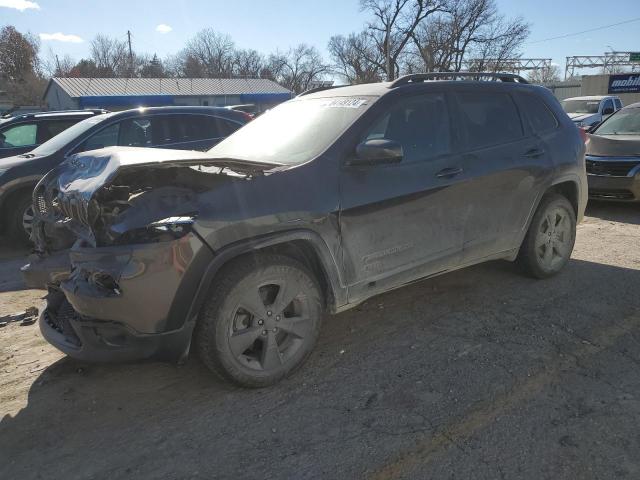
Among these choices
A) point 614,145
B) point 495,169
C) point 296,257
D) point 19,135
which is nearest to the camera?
point 296,257

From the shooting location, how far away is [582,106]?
17750 millimetres

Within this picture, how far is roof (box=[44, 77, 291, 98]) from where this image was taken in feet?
138

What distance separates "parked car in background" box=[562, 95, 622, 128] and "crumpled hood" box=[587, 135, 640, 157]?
896 centimetres

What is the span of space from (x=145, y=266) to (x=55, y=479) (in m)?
1.08

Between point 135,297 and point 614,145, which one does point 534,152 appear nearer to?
point 135,297

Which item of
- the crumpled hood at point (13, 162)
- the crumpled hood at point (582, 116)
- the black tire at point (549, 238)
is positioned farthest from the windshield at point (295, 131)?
the crumpled hood at point (582, 116)

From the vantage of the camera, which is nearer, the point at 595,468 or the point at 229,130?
the point at 595,468

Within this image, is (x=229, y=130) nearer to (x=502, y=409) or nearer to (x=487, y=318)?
(x=487, y=318)

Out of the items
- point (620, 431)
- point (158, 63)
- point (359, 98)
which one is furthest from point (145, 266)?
point (158, 63)

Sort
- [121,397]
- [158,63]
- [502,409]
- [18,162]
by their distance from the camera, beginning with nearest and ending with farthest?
[502,409] < [121,397] < [18,162] < [158,63]

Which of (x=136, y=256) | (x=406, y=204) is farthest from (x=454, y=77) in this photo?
(x=136, y=256)

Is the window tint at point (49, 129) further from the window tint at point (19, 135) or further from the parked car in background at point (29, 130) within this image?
the window tint at point (19, 135)

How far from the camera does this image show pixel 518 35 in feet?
133

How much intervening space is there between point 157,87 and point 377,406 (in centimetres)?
4677
